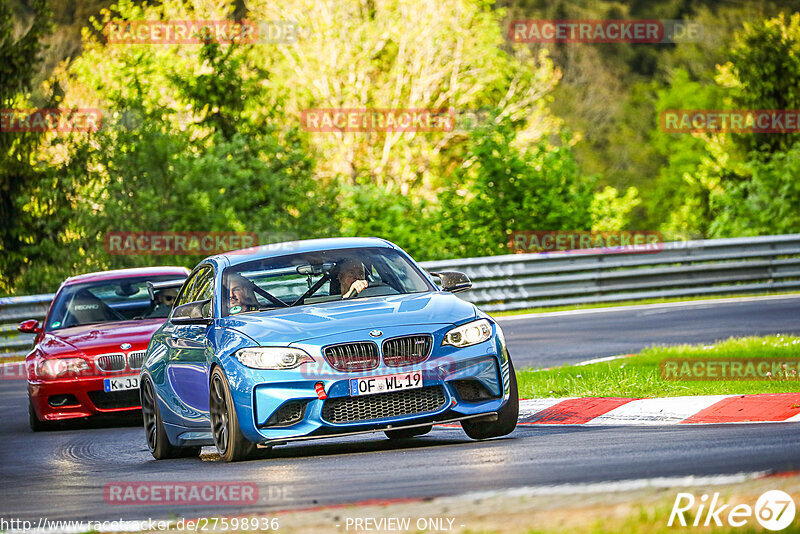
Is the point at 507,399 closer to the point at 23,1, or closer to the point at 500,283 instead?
the point at 500,283

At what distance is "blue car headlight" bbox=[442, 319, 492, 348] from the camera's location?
9.02 m

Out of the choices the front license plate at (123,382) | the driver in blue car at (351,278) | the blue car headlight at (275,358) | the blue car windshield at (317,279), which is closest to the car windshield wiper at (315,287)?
the blue car windshield at (317,279)

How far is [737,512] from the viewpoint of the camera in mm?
5379

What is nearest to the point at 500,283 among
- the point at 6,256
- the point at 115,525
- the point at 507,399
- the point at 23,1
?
the point at 6,256

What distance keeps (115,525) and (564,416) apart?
4831mm

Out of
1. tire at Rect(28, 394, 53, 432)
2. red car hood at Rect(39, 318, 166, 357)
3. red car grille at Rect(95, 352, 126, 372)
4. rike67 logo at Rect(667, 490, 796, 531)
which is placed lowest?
tire at Rect(28, 394, 53, 432)

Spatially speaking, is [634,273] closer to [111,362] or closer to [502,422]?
[111,362]

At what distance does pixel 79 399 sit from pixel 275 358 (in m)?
5.25

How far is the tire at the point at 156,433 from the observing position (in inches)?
412

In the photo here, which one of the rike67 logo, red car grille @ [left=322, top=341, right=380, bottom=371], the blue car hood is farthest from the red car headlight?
the rike67 logo

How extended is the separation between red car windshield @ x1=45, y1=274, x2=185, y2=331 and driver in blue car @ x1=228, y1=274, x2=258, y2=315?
4.49 m

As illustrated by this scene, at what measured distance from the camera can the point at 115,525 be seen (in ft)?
22.1

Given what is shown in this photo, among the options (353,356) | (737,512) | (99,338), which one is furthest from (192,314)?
(737,512)

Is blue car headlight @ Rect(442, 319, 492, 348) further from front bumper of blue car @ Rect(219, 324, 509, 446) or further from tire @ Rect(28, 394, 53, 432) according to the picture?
tire @ Rect(28, 394, 53, 432)
